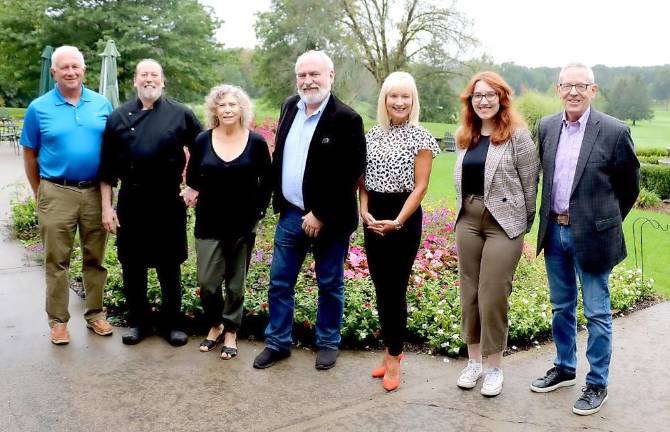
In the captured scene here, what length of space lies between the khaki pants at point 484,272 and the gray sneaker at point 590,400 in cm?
A: 51

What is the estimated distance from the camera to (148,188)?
3977 mm

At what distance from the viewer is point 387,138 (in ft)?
11.6

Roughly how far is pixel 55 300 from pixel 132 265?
0.59 meters

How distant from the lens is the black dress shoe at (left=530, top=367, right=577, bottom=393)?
3.54 meters

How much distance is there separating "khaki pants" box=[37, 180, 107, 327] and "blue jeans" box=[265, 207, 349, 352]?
1.35 metres

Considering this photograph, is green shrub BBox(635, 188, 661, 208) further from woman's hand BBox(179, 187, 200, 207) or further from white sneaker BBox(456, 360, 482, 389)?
woman's hand BBox(179, 187, 200, 207)

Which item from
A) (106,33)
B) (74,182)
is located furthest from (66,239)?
(106,33)

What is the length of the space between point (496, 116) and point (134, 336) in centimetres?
286

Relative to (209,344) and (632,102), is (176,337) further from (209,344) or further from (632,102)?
(632,102)

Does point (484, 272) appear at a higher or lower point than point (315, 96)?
lower

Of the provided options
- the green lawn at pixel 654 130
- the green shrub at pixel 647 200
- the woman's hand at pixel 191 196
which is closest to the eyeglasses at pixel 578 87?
the woman's hand at pixel 191 196

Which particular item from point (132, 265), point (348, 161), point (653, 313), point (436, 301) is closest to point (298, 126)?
point (348, 161)

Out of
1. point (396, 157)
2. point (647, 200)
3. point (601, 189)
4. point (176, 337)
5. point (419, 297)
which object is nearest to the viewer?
point (601, 189)

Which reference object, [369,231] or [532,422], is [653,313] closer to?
[532,422]
